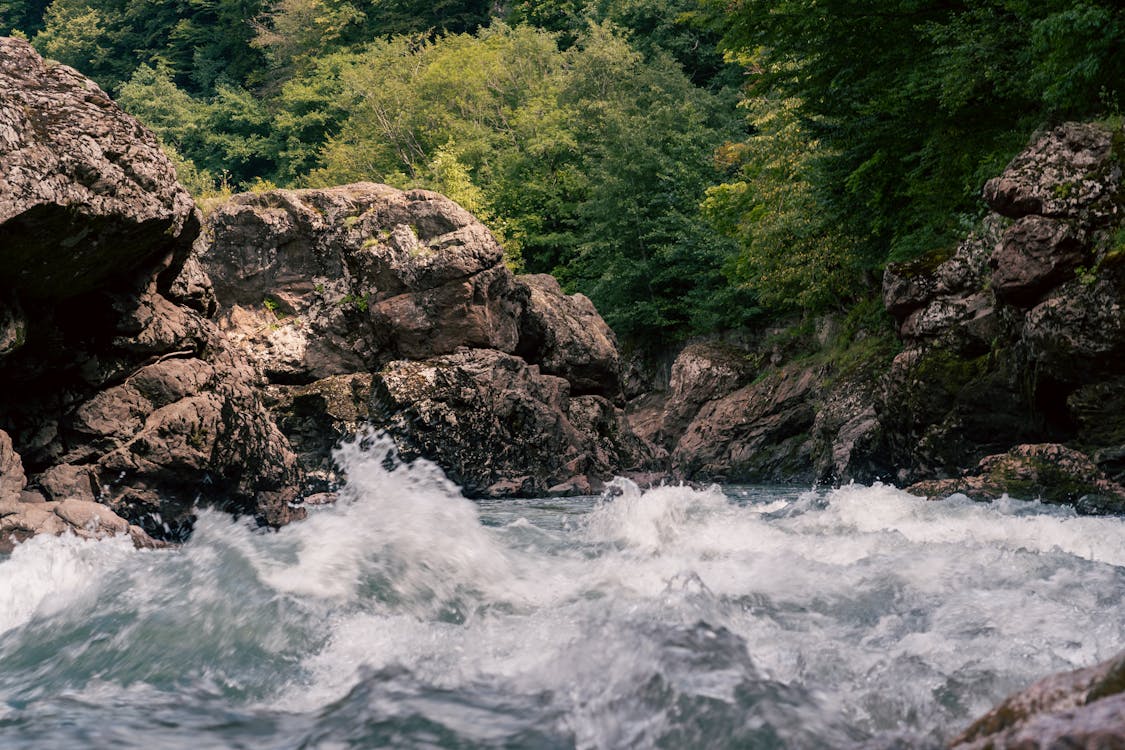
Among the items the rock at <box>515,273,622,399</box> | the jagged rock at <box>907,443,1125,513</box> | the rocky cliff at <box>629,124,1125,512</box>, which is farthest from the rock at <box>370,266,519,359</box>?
the jagged rock at <box>907,443,1125,513</box>

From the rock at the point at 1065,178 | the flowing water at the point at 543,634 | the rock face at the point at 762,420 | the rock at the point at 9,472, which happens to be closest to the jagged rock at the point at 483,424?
the rock face at the point at 762,420

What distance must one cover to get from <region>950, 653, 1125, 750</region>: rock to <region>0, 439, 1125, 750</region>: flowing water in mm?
497

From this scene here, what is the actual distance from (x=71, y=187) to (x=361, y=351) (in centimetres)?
1048

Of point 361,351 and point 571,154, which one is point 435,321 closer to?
point 361,351

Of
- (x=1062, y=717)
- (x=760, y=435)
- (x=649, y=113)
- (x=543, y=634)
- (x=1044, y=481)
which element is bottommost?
(x=760, y=435)

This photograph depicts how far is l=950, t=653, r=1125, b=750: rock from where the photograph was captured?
2.26 m

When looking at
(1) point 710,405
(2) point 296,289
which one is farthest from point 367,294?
(1) point 710,405

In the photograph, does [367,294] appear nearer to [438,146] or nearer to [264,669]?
[264,669]

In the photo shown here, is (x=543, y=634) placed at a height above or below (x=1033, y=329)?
below

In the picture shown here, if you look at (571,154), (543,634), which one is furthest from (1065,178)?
(571,154)

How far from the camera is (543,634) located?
4730 millimetres

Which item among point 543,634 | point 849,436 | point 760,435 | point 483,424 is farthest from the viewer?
point 760,435

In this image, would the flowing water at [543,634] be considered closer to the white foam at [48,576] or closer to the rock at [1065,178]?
the white foam at [48,576]

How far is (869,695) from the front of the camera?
12.2 feet
